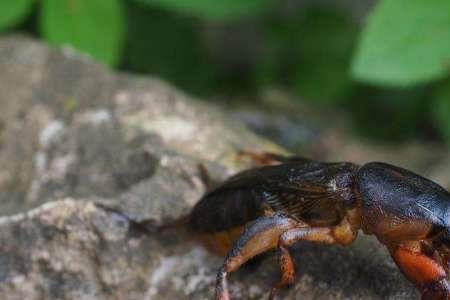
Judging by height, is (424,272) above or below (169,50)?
above

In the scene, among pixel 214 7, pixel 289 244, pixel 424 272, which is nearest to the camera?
pixel 424 272

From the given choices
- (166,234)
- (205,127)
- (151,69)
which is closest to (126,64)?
(151,69)

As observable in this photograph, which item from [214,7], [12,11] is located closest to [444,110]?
[214,7]

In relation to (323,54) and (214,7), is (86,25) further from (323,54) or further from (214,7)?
(323,54)

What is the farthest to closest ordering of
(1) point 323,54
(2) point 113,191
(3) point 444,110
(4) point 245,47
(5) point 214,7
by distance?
1. (4) point 245,47
2. (1) point 323,54
3. (3) point 444,110
4. (5) point 214,7
5. (2) point 113,191

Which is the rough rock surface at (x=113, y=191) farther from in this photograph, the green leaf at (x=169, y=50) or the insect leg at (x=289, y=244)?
the green leaf at (x=169, y=50)

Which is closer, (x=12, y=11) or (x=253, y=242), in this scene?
(x=253, y=242)

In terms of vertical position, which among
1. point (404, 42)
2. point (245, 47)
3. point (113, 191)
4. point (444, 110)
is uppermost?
point (404, 42)

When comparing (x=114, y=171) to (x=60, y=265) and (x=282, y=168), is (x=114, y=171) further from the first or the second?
(x=282, y=168)
